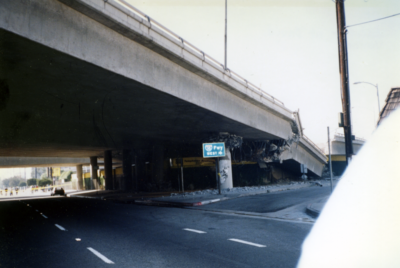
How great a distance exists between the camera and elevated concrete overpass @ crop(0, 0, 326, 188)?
40.8ft

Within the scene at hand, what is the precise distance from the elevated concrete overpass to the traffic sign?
154 cm

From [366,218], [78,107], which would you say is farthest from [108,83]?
[366,218]

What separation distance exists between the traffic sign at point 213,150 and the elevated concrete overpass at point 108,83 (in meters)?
1.54

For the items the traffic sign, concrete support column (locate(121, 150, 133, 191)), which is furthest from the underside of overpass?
concrete support column (locate(121, 150, 133, 191))

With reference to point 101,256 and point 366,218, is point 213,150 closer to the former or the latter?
point 366,218

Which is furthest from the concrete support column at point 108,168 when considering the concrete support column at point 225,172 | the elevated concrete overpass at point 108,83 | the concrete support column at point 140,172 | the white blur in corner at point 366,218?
the white blur in corner at point 366,218

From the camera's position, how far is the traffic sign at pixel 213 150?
28.5 metres

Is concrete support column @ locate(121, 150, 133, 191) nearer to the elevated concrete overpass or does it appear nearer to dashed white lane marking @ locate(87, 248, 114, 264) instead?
the elevated concrete overpass

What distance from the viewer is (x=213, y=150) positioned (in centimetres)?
2880

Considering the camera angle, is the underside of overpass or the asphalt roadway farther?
the underside of overpass

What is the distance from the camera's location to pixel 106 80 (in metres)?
15.8

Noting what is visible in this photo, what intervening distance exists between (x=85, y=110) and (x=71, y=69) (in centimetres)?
808

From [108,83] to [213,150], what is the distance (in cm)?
1408

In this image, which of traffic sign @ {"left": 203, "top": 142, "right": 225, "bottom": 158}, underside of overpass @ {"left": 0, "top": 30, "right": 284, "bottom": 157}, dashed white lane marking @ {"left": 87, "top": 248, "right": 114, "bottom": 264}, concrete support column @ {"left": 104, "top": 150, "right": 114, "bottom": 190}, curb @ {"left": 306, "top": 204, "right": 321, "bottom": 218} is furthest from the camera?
concrete support column @ {"left": 104, "top": 150, "right": 114, "bottom": 190}
